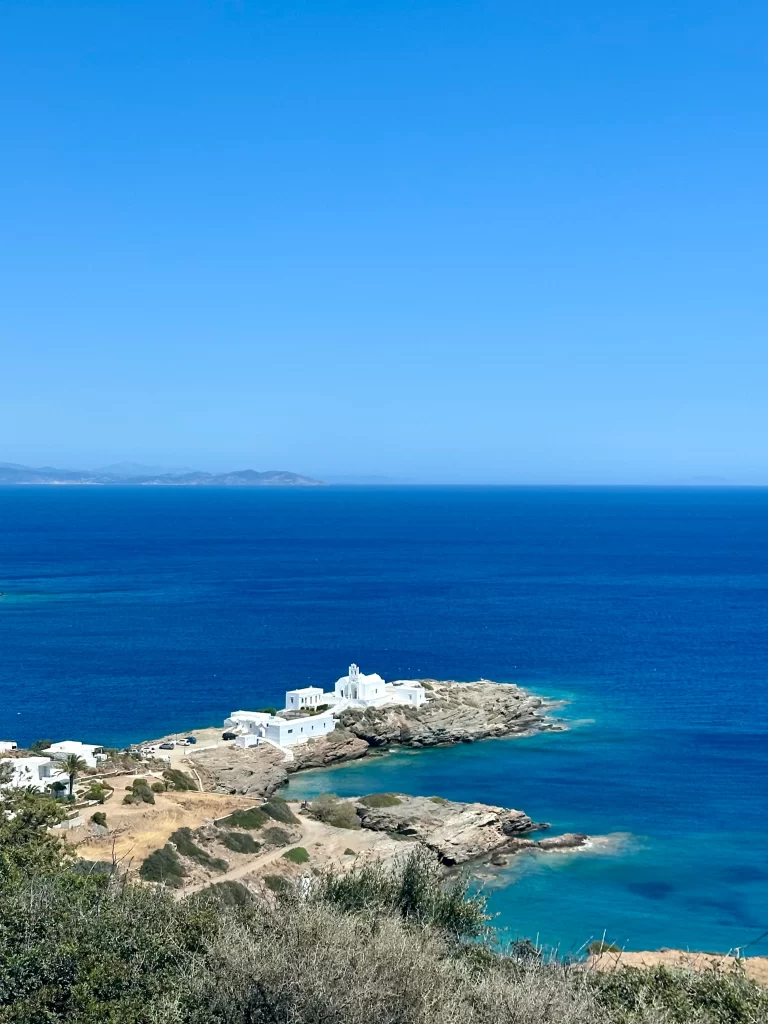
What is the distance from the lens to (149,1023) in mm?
13266

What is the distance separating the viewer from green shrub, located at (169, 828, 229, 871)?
34.7m

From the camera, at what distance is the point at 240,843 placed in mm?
37094

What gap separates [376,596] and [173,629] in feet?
100

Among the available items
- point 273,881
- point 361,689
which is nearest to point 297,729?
point 361,689

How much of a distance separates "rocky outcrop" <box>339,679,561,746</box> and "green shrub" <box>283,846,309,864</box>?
2145 cm

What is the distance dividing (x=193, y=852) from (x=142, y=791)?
6837 mm

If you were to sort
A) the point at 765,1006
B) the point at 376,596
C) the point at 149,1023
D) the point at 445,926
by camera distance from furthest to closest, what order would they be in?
the point at 376,596
the point at 445,926
the point at 765,1006
the point at 149,1023

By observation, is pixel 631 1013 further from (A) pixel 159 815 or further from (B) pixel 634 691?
(B) pixel 634 691

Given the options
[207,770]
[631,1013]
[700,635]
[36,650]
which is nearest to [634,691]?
[700,635]

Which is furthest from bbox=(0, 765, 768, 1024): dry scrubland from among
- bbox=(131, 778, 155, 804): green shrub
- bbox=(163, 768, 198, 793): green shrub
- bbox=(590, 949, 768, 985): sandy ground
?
bbox=(163, 768, 198, 793): green shrub

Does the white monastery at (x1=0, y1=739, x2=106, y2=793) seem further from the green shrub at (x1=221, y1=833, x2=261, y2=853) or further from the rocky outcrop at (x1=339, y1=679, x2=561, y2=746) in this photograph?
the rocky outcrop at (x1=339, y1=679, x2=561, y2=746)

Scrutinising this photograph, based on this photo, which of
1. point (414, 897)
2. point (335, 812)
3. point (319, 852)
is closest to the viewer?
point (414, 897)

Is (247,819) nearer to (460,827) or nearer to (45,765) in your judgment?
(460,827)

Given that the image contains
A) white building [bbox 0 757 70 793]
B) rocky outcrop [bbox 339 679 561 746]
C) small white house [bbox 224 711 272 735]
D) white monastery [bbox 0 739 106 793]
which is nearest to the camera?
white building [bbox 0 757 70 793]
